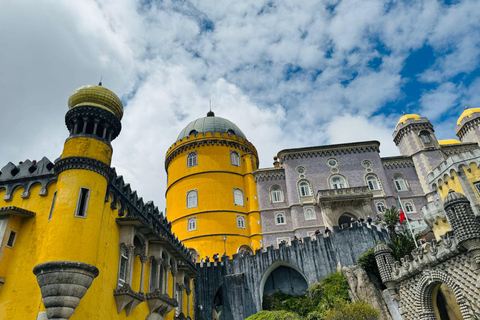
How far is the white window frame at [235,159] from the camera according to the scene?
39250mm

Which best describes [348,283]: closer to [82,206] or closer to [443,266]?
[443,266]

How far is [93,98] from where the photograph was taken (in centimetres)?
1609

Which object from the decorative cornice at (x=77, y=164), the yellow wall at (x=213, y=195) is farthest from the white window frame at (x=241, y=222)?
the decorative cornice at (x=77, y=164)

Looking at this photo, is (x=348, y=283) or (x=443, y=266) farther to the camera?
(x=348, y=283)

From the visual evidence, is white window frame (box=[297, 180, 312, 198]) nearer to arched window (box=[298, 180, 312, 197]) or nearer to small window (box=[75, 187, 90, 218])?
arched window (box=[298, 180, 312, 197])

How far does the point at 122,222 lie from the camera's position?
1586 centimetres

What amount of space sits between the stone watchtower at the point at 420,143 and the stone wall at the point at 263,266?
Answer: 13.9m

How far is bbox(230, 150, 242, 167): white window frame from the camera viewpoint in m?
39.2

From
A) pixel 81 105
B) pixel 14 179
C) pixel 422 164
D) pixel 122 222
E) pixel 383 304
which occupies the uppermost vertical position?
→ pixel 422 164

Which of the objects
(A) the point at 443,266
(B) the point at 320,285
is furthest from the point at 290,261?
(A) the point at 443,266

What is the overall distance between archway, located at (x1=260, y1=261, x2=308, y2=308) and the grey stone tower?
1312cm

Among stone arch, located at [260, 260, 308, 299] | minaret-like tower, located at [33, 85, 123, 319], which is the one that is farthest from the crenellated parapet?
stone arch, located at [260, 260, 308, 299]

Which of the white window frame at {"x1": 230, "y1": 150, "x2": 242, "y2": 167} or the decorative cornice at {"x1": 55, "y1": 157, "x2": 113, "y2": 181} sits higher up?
the white window frame at {"x1": 230, "y1": 150, "x2": 242, "y2": 167}

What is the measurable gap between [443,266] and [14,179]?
18.3 m
